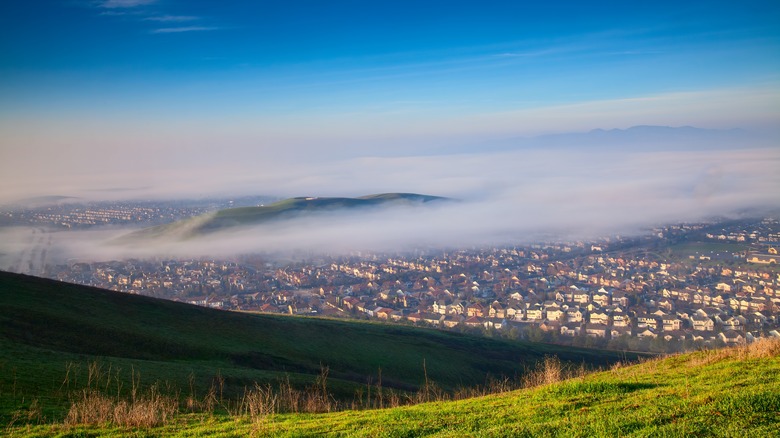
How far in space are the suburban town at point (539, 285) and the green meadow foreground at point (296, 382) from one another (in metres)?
24.8

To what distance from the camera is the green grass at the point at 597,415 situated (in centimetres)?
968

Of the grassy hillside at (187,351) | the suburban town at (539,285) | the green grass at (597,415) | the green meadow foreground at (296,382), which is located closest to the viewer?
the green grass at (597,415)

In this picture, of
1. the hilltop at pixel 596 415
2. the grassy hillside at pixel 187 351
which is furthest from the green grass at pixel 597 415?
the grassy hillside at pixel 187 351

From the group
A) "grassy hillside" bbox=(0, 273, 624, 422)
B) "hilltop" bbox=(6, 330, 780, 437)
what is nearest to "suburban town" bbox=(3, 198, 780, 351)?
"grassy hillside" bbox=(0, 273, 624, 422)

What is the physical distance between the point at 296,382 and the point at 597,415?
2263 centimetres

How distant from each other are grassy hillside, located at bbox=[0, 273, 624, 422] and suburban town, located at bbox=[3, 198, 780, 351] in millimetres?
21665

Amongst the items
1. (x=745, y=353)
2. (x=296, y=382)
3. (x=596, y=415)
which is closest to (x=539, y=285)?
(x=296, y=382)

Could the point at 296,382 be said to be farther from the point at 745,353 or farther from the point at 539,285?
the point at 539,285

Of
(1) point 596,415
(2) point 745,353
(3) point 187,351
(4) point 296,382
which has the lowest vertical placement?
(4) point 296,382

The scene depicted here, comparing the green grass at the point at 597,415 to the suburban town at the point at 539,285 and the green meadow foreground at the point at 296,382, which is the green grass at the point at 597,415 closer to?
the green meadow foreground at the point at 296,382

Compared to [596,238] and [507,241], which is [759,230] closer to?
[596,238]

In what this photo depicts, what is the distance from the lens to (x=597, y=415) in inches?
430

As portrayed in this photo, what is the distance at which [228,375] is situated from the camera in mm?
29078

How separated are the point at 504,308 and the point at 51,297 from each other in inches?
2962
